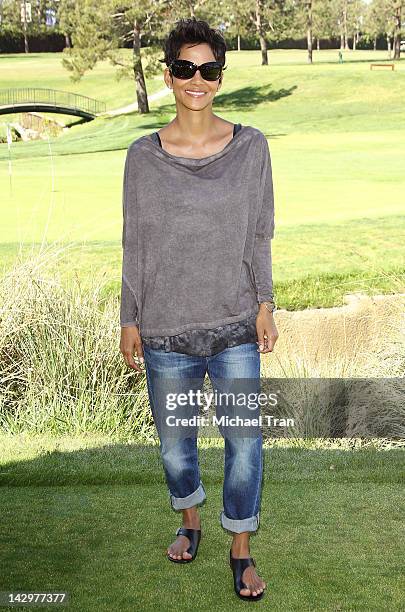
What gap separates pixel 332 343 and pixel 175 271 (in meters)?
4.66

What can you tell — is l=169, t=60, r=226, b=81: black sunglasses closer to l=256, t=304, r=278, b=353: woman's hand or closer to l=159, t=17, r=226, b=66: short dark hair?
l=159, t=17, r=226, b=66: short dark hair

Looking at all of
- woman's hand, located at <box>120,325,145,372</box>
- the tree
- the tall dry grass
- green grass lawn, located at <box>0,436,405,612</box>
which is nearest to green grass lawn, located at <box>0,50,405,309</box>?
the tall dry grass

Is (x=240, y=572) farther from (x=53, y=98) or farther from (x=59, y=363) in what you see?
(x=53, y=98)

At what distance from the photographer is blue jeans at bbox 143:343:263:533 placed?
2.40 metres

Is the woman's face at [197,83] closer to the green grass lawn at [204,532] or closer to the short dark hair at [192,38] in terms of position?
the short dark hair at [192,38]

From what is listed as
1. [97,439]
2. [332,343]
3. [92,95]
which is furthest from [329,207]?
[92,95]

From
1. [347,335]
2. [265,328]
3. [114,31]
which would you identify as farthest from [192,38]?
[114,31]

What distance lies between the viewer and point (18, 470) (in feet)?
11.1

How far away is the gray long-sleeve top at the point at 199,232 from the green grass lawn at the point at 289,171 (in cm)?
247

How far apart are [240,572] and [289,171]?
1263cm

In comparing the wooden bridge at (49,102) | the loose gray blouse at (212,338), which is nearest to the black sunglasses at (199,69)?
the loose gray blouse at (212,338)

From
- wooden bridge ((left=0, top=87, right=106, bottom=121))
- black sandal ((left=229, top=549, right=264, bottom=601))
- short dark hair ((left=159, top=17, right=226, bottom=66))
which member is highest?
short dark hair ((left=159, top=17, right=226, bottom=66))

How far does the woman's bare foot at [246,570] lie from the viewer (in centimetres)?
239

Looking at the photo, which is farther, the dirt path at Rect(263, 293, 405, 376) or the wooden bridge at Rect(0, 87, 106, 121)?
the wooden bridge at Rect(0, 87, 106, 121)
